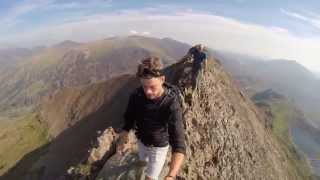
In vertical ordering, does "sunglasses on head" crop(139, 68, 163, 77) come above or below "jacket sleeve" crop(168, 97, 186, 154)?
above

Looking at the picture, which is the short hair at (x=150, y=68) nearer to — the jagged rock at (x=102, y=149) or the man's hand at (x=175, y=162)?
the man's hand at (x=175, y=162)

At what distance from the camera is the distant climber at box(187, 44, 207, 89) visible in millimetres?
61281

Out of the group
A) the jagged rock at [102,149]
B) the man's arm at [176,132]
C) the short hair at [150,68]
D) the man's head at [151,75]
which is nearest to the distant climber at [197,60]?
the jagged rock at [102,149]

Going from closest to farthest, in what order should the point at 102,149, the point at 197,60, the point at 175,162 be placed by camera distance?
the point at 175,162, the point at 102,149, the point at 197,60

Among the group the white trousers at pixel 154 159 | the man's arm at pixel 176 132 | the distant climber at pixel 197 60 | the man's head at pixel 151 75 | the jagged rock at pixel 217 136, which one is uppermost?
the man's head at pixel 151 75

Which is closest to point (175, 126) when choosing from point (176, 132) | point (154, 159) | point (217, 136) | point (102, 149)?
point (176, 132)

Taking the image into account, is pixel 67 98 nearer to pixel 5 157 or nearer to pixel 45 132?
pixel 45 132

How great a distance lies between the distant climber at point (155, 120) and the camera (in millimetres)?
10828

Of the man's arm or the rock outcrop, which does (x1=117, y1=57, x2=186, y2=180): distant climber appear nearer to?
the man's arm

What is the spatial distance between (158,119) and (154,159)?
3.58 feet

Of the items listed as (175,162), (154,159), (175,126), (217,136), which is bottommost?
(217,136)

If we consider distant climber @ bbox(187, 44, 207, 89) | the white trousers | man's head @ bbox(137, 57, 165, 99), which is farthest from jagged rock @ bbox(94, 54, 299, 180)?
man's head @ bbox(137, 57, 165, 99)

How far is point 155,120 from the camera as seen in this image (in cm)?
1159

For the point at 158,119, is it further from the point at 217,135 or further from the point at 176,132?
the point at 217,135
